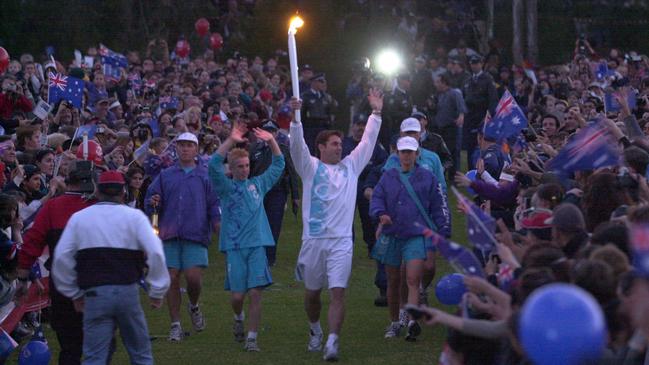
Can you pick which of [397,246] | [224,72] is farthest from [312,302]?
[224,72]

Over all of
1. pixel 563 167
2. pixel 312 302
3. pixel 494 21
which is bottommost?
pixel 312 302

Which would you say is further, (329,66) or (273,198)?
(329,66)

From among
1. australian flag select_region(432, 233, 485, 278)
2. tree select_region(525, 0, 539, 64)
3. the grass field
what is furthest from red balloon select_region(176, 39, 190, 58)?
australian flag select_region(432, 233, 485, 278)

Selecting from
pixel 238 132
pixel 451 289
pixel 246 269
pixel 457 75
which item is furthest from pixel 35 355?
pixel 457 75

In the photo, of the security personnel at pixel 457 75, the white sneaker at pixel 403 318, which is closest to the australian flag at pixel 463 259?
the white sneaker at pixel 403 318

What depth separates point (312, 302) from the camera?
39.5 ft

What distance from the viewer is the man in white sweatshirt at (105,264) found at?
9336 millimetres

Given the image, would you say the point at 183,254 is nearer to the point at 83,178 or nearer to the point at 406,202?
the point at 406,202

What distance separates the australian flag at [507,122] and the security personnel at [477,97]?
10.0 m

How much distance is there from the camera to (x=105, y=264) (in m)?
9.37

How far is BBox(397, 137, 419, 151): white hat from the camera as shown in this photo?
499 inches

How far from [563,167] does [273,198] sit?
781 centimetres

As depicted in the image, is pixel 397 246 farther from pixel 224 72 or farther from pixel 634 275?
pixel 224 72

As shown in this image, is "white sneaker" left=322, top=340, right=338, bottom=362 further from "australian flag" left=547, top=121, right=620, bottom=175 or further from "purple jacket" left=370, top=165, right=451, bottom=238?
"australian flag" left=547, top=121, right=620, bottom=175
